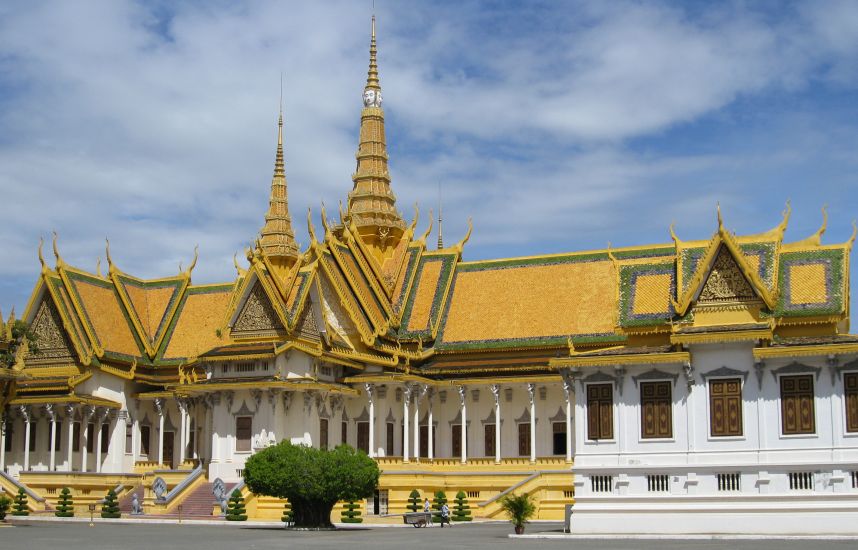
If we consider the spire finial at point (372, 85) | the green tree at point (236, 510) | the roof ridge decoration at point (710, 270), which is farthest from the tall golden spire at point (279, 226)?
the roof ridge decoration at point (710, 270)

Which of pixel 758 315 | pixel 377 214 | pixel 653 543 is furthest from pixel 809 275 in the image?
pixel 377 214

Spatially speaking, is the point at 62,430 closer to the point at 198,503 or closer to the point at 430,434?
the point at 198,503

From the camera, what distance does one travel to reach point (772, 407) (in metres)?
33.2

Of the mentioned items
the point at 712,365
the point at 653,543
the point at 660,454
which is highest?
the point at 712,365

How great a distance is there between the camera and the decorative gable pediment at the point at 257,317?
5038 cm

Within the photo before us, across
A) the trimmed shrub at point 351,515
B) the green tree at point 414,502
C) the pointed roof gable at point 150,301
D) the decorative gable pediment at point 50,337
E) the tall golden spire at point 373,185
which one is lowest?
the trimmed shrub at point 351,515

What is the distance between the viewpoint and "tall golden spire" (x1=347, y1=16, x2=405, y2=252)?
6094cm

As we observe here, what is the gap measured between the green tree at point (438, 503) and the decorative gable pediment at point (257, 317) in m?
8.97

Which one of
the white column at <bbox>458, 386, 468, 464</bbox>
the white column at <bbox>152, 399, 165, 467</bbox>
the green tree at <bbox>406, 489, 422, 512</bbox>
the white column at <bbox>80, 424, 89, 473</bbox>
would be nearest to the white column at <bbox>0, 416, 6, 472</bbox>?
the white column at <bbox>80, 424, 89, 473</bbox>

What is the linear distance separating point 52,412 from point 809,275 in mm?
31976

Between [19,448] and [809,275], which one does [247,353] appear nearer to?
[19,448]

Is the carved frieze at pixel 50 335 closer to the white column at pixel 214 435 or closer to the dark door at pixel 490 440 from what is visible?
the white column at pixel 214 435

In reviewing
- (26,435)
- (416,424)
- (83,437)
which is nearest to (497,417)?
(416,424)

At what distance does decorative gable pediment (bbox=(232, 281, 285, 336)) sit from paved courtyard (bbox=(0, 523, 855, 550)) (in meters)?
13.5
